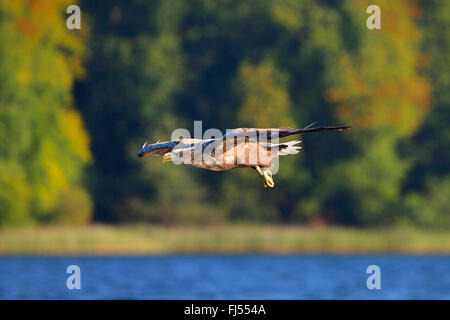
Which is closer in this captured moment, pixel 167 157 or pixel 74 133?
pixel 167 157

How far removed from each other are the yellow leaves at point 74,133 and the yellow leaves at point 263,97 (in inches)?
291

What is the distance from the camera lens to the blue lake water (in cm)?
3338

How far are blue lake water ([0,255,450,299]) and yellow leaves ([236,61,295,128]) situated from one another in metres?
7.16

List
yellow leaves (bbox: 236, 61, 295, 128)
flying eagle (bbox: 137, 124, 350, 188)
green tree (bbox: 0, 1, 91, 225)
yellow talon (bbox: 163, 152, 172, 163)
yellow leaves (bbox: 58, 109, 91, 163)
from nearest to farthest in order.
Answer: flying eagle (bbox: 137, 124, 350, 188) → yellow talon (bbox: 163, 152, 172, 163) → green tree (bbox: 0, 1, 91, 225) → yellow leaves (bbox: 58, 109, 91, 163) → yellow leaves (bbox: 236, 61, 295, 128)

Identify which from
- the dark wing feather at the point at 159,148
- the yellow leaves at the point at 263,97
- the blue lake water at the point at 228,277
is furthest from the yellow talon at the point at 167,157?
the yellow leaves at the point at 263,97

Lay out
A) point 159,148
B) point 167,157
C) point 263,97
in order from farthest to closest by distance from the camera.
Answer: point 263,97 < point 159,148 < point 167,157

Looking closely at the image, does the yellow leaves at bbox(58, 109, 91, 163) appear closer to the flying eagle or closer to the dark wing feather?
the dark wing feather

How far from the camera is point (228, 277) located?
39.8 metres

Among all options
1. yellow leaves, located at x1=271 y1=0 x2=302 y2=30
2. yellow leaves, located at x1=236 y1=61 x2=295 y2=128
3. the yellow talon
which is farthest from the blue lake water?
the yellow talon

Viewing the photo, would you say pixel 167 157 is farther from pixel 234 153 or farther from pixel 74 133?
pixel 74 133

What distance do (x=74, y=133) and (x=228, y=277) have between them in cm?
1661

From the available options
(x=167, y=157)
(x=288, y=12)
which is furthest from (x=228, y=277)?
(x=167, y=157)

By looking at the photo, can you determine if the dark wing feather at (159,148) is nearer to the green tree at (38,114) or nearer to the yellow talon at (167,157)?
the yellow talon at (167,157)

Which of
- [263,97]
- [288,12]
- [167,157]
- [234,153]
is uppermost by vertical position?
[288,12]
